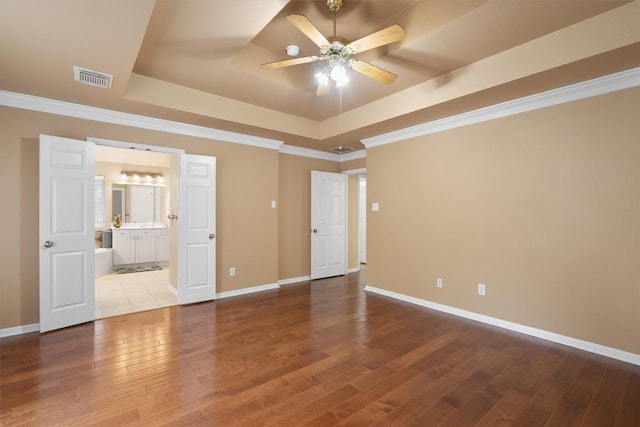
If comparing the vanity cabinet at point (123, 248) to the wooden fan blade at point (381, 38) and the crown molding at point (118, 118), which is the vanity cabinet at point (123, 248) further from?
the wooden fan blade at point (381, 38)

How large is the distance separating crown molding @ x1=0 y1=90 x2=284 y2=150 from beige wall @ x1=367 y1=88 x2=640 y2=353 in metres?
2.59

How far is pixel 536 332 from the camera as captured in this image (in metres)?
3.13

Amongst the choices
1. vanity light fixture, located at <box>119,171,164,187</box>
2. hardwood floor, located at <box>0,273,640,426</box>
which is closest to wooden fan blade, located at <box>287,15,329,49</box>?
hardwood floor, located at <box>0,273,640,426</box>

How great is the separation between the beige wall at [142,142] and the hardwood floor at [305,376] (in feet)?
2.01

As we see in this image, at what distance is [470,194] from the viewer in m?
3.69

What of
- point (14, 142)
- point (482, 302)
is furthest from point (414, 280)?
point (14, 142)

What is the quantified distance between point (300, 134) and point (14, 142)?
335cm

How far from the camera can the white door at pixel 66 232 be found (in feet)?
10.4

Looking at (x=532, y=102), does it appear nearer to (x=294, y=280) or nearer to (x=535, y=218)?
(x=535, y=218)

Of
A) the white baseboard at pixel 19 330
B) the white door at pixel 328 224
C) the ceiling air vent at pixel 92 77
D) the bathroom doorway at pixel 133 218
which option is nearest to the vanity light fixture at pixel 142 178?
the bathroom doorway at pixel 133 218

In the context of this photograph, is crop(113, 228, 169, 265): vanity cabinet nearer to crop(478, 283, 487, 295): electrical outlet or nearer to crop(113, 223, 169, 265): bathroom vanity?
crop(113, 223, 169, 265): bathroom vanity

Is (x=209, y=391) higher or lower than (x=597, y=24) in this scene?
lower

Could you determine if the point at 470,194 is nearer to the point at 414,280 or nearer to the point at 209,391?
the point at 414,280

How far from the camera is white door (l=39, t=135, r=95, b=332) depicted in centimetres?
316
